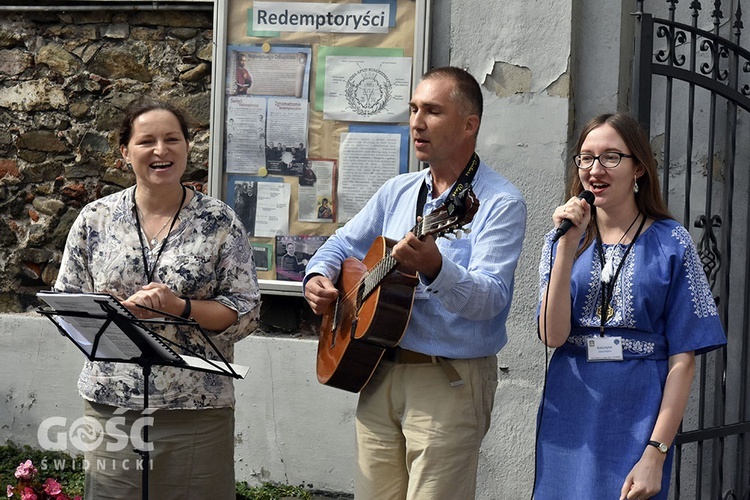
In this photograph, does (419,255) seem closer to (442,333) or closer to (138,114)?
(442,333)

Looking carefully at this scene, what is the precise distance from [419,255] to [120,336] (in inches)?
39.8

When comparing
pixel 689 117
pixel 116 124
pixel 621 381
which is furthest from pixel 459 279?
pixel 116 124

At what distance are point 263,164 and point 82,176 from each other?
3.53ft

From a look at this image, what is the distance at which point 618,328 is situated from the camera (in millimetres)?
3094

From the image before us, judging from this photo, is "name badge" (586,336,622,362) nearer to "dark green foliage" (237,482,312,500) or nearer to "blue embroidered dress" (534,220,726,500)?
"blue embroidered dress" (534,220,726,500)

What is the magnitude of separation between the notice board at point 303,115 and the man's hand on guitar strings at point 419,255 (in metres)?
1.97

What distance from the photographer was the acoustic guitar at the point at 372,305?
9.81ft

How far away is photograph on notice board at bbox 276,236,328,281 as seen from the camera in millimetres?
5137

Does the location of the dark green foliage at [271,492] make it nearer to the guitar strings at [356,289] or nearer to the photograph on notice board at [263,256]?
the photograph on notice board at [263,256]

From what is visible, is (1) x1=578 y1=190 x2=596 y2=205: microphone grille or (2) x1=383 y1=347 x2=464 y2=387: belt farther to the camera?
(2) x1=383 y1=347 x2=464 y2=387: belt

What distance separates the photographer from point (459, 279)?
3033mm

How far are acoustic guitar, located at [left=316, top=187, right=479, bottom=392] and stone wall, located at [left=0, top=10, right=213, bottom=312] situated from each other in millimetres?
1998

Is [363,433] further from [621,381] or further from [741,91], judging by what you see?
[741,91]

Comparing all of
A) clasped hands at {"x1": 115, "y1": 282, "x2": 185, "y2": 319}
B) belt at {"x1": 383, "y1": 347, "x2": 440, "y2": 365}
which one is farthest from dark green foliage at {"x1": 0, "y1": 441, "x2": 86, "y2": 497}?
belt at {"x1": 383, "y1": 347, "x2": 440, "y2": 365}
